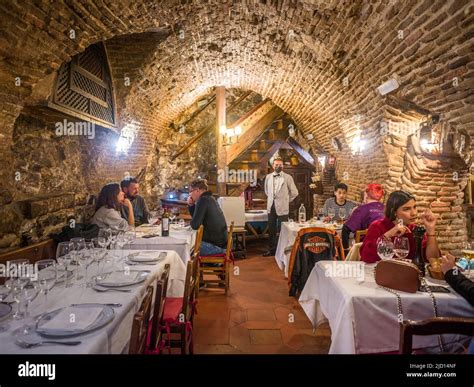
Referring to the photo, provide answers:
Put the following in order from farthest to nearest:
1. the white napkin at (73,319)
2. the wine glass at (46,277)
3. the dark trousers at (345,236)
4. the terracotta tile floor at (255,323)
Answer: the dark trousers at (345,236)
the terracotta tile floor at (255,323)
the wine glass at (46,277)
the white napkin at (73,319)

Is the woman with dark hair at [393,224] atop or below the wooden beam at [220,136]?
below

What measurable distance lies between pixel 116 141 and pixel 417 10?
15.2 feet

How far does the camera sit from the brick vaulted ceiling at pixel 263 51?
2.66 m

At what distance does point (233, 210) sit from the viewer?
6457 mm

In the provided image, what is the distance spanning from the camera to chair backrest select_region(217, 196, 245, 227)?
6430 mm

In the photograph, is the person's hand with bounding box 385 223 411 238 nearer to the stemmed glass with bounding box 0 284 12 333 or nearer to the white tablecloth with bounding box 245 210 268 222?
the stemmed glass with bounding box 0 284 12 333

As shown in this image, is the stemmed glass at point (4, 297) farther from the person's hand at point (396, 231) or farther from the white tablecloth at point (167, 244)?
the person's hand at point (396, 231)

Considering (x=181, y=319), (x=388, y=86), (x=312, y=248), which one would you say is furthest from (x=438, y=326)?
(x=388, y=86)

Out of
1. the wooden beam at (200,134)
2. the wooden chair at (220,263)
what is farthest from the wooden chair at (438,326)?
the wooden beam at (200,134)

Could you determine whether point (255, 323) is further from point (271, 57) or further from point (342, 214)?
point (271, 57)

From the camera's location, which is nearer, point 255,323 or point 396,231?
point 396,231

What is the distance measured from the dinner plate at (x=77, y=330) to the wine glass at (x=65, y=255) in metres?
0.47

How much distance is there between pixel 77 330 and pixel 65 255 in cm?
88
